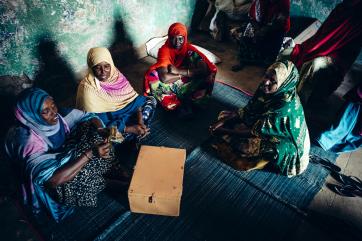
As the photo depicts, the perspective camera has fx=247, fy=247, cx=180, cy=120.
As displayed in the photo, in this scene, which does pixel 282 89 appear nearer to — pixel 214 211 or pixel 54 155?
pixel 214 211

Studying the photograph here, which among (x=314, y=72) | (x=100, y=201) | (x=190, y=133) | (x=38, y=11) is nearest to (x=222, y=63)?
(x=314, y=72)

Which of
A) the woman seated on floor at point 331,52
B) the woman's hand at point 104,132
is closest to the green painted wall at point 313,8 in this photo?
the woman seated on floor at point 331,52

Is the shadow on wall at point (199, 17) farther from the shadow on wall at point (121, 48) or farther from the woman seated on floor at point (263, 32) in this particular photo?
the shadow on wall at point (121, 48)

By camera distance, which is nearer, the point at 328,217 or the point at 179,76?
the point at 328,217

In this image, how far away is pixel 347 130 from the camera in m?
2.90

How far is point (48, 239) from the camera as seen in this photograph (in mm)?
2062

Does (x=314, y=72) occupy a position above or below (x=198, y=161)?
above

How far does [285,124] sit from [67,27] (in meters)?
3.11

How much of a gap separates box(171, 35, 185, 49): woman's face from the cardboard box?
5.20 ft

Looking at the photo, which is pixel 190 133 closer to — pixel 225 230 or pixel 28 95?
pixel 225 230

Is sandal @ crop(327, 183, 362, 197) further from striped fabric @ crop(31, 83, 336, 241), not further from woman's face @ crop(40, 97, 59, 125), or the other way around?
woman's face @ crop(40, 97, 59, 125)

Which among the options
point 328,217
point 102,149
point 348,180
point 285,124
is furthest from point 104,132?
point 348,180

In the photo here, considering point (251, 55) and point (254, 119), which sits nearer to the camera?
point (254, 119)

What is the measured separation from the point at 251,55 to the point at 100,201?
3.74m
